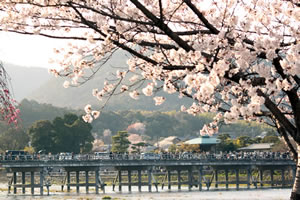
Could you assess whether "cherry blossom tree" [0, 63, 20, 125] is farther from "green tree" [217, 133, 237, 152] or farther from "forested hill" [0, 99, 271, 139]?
"forested hill" [0, 99, 271, 139]

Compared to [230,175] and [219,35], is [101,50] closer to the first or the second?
[219,35]

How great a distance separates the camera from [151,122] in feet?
541

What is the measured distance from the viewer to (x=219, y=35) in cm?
770

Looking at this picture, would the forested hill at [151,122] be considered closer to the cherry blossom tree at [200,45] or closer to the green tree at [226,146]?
the green tree at [226,146]

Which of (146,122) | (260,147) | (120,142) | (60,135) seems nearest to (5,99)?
(60,135)

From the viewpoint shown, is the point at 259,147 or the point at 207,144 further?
the point at 207,144

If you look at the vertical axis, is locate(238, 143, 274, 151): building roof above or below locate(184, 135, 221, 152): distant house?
below

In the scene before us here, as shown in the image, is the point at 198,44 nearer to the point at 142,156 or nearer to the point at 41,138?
the point at 142,156

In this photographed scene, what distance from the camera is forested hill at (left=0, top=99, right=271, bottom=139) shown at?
148 metres

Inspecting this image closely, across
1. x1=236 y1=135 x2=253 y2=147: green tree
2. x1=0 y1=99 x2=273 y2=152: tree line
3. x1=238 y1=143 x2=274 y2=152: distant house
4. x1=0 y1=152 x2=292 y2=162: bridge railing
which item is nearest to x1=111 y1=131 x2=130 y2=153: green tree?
x1=238 y1=143 x2=274 y2=152: distant house

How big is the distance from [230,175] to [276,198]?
32.4 metres

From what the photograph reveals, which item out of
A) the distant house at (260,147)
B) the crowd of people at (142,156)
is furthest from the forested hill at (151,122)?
the crowd of people at (142,156)

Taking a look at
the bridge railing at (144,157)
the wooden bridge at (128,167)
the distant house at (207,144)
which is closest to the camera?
the wooden bridge at (128,167)

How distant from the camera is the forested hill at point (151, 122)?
148m
